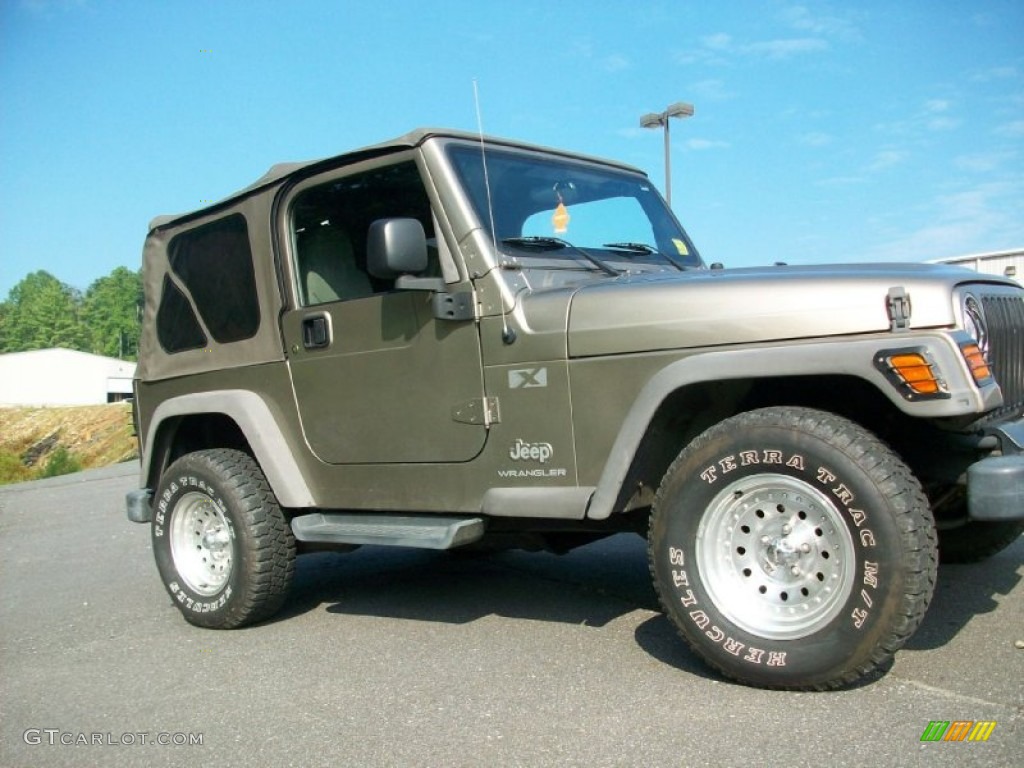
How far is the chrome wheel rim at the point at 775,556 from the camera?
10.1 feet

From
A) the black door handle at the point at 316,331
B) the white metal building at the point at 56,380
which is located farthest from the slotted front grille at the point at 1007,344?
the white metal building at the point at 56,380

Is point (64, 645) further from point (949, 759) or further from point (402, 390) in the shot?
point (949, 759)

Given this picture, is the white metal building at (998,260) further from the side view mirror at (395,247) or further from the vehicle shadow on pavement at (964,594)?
the side view mirror at (395,247)

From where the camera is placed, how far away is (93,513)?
33.8 feet

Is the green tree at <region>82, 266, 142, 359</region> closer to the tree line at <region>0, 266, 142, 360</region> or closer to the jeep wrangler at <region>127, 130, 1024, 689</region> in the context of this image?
the tree line at <region>0, 266, 142, 360</region>

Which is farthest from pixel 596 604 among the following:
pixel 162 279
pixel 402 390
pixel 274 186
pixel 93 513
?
pixel 93 513

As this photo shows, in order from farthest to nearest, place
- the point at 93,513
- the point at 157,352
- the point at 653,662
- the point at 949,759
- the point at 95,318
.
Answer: the point at 95,318 < the point at 93,513 < the point at 157,352 < the point at 653,662 < the point at 949,759

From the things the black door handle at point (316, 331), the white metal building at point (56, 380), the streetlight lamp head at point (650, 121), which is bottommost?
the white metal building at point (56, 380)

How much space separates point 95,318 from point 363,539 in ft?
446

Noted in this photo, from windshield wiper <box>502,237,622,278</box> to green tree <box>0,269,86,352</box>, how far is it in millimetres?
127710

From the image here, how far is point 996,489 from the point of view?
2.86 meters
